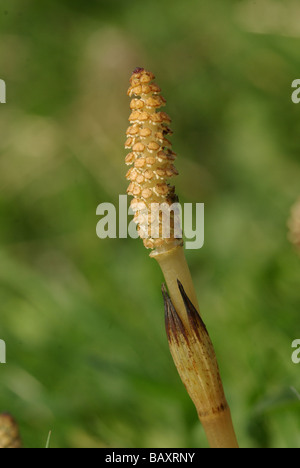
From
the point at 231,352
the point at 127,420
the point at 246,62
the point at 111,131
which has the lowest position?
the point at 127,420

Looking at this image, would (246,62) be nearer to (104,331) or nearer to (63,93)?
(63,93)

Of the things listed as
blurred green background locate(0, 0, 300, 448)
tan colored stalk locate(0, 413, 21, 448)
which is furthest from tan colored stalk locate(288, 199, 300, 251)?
tan colored stalk locate(0, 413, 21, 448)

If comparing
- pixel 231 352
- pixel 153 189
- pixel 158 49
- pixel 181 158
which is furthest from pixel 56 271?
pixel 153 189

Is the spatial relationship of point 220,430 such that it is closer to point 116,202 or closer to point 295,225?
point 295,225

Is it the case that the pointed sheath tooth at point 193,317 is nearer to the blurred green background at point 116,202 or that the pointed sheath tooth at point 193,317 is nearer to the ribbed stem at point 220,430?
the ribbed stem at point 220,430

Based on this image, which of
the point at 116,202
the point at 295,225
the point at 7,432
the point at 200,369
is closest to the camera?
the point at 200,369

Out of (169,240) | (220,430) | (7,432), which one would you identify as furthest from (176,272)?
(7,432)

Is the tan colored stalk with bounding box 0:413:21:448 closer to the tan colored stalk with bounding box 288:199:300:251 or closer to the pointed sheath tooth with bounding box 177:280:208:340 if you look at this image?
the pointed sheath tooth with bounding box 177:280:208:340
